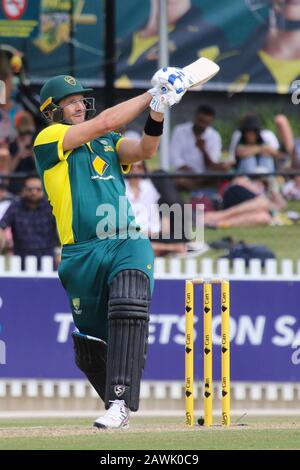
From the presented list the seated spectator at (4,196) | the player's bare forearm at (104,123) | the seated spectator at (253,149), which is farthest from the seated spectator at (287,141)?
the player's bare forearm at (104,123)

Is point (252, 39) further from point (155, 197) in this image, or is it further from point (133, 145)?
point (133, 145)

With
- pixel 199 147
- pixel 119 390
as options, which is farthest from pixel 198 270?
pixel 119 390

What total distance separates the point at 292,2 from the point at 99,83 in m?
2.57

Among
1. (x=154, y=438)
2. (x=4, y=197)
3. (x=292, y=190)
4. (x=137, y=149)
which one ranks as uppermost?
(x=292, y=190)

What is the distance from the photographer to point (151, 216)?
1390cm

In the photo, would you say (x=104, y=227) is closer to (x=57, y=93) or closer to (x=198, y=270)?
(x=57, y=93)

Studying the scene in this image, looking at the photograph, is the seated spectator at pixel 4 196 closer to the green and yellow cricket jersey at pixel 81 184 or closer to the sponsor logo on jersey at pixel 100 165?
the green and yellow cricket jersey at pixel 81 184

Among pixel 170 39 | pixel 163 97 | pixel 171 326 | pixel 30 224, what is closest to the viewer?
pixel 163 97

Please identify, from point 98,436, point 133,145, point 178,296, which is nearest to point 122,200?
point 133,145

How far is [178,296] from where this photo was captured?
12352mm

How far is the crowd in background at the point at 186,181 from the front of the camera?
13.6 meters

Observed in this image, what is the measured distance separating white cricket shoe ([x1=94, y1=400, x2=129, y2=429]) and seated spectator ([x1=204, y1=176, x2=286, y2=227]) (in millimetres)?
6795

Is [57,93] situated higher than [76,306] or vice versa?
[57,93]

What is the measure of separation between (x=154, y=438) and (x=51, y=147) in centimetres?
179
